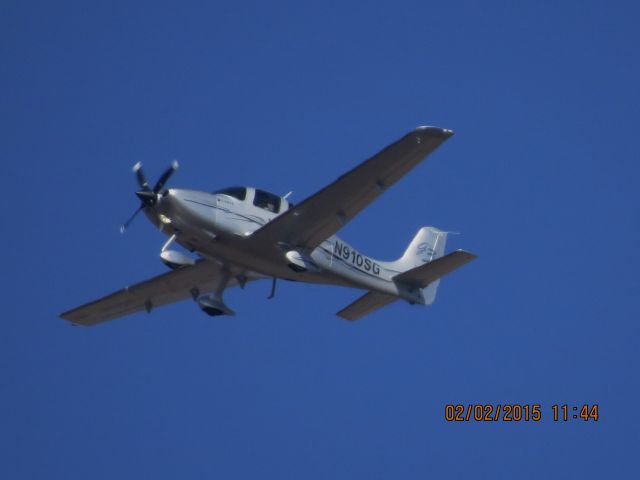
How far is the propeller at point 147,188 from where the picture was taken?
23.8m

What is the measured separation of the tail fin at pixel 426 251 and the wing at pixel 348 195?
4743 mm

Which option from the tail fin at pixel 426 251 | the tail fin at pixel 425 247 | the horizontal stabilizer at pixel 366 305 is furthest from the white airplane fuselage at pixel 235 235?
the tail fin at pixel 425 247

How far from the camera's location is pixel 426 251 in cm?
3092

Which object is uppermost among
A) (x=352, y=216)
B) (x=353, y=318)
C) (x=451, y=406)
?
(x=352, y=216)

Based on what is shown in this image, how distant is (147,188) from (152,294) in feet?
17.4

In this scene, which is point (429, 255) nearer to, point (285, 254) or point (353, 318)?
point (353, 318)

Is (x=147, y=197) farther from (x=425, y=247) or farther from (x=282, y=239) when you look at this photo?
(x=425, y=247)

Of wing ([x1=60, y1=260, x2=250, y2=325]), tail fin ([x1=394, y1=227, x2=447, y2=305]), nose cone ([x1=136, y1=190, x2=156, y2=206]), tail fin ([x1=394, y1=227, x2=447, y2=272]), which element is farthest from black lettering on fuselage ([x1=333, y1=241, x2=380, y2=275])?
nose cone ([x1=136, y1=190, x2=156, y2=206])

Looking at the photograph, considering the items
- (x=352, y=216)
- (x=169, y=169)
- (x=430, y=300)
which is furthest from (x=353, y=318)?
(x=169, y=169)

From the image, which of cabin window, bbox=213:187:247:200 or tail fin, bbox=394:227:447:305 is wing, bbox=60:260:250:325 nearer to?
cabin window, bbox=213:187:247:200

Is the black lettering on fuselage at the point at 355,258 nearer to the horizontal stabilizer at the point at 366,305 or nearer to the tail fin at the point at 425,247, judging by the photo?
the horizontal stabilizer at the point at 366,305

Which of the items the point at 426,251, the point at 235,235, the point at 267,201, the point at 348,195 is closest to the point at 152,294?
the point at 235,235

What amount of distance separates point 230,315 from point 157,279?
3145mm

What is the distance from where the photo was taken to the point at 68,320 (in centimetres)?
2916
